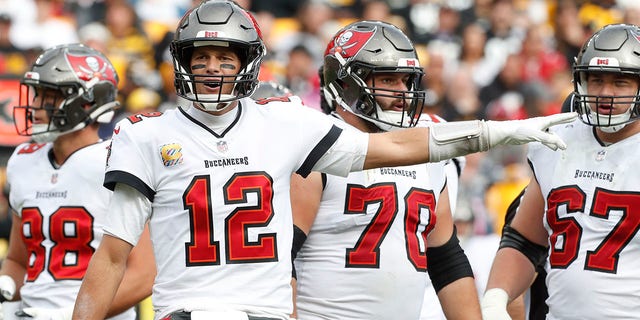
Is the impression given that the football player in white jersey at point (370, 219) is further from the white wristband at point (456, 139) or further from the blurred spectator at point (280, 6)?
the blurred spectator at point (280, 6)

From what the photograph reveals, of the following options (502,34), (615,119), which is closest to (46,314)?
(615,119)

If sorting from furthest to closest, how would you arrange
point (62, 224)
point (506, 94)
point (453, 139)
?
point (506, 94)
point (62, 224)
point (453, 139)

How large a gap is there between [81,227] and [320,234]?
4.58 ft

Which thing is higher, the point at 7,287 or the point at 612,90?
the point at 612,90

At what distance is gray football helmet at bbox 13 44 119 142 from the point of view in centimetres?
616

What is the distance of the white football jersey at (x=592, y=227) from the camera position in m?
5.12

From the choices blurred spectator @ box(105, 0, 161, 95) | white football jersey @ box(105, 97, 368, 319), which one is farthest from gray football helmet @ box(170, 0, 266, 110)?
blurred spectator @ box(105, 0, 161, 95)

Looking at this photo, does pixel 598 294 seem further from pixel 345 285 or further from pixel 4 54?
pixel 4 54

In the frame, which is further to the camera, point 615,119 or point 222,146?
point 615,119

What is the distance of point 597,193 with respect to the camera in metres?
5.23

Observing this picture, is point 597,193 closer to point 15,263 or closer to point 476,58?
point 15,263

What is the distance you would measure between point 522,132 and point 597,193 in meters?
1.10

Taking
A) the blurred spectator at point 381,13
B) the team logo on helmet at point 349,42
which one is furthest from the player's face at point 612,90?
the blurred spectator at point 381,13

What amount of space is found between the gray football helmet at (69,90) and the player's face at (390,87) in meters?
1.71
